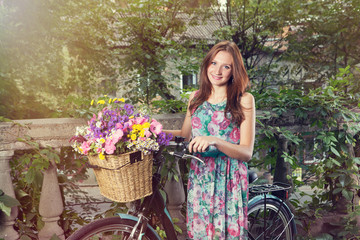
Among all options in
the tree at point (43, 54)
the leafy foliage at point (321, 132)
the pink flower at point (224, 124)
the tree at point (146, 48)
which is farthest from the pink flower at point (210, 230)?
the tree at point (43, 54)

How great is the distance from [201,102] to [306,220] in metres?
1.92

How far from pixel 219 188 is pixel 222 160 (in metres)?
0.17

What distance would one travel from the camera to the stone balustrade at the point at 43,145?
218 centimetres

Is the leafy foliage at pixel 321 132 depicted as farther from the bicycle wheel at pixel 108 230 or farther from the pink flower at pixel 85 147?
the pink flower at pixel 85 147

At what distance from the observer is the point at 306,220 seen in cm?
313

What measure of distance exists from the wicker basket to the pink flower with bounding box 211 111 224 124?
55 centimetres

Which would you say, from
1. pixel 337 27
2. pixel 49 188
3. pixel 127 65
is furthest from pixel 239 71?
pixel 337 27

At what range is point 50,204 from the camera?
7.50ft

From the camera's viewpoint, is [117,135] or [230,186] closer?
[117,135]

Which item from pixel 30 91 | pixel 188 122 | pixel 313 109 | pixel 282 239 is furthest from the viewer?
pixel 30 91

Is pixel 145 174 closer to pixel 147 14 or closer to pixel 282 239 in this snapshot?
pixel 282 239

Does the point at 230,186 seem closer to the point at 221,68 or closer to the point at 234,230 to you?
the point at 234,230

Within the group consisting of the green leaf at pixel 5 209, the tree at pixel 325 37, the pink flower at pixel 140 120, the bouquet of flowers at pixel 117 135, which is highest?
the tree at pixel 325 37

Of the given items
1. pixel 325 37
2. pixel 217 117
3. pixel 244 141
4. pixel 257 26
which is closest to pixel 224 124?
pixel 217 117
